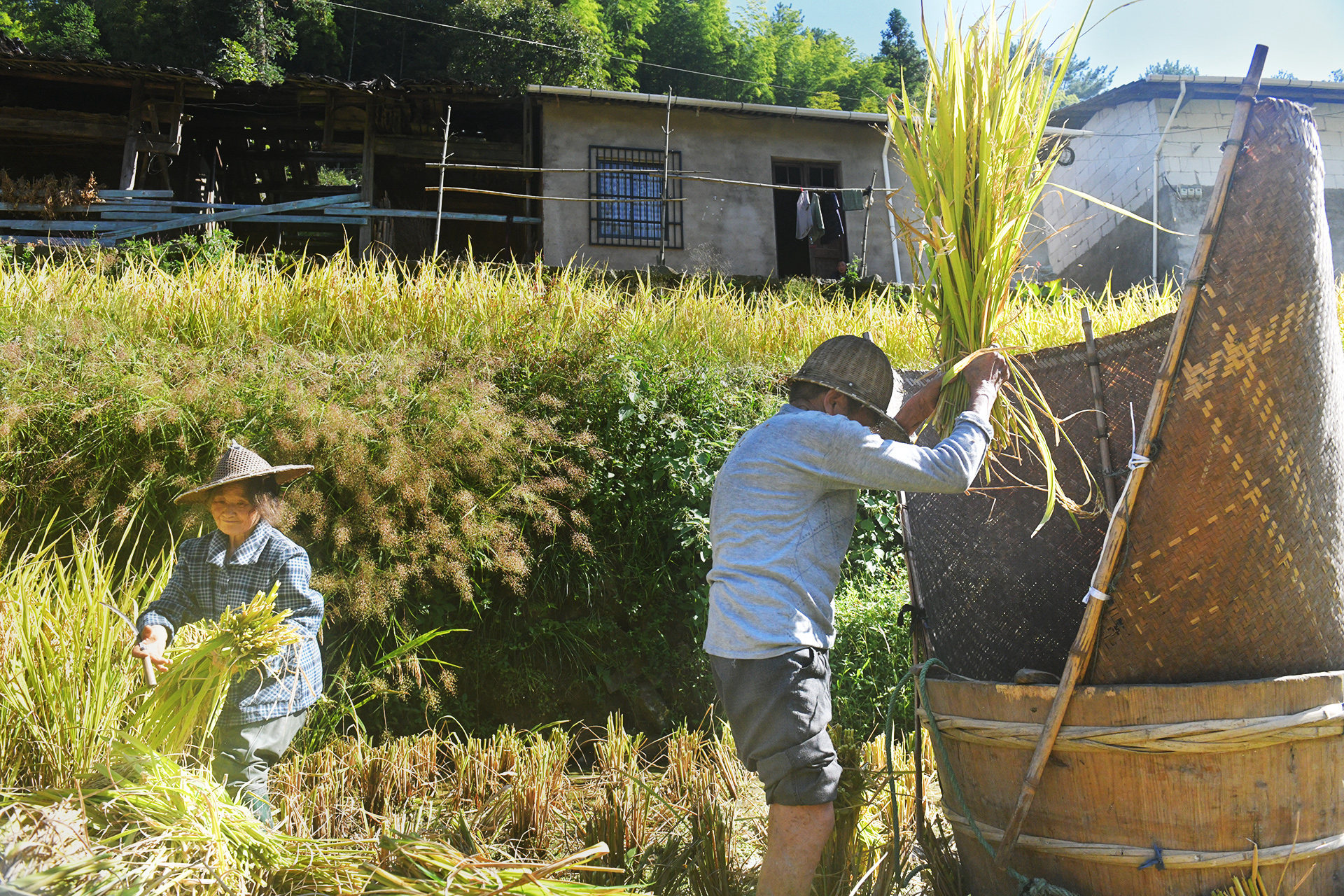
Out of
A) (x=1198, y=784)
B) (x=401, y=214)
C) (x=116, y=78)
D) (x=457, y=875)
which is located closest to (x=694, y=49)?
(x=401, y=214)

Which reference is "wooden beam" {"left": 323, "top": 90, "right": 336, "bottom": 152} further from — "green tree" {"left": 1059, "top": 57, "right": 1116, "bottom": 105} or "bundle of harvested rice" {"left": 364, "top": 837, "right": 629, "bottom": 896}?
"green tree" {"left": 1059, "top": 57, "right": 1116, "bottom": 105}

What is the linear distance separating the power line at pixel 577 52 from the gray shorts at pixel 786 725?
1390 centimetres

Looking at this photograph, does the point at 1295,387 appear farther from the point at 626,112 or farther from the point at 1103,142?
the point at 1103,142

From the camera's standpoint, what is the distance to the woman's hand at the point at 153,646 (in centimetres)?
204

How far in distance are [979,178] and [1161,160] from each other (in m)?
12.2

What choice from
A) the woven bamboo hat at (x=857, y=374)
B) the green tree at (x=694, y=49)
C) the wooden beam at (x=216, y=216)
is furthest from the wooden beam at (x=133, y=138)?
the woven bamboo hat at (x=857, y=374)

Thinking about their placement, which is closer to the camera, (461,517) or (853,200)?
(461,517)

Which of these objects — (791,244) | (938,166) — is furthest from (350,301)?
(791,244)

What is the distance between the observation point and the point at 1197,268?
1933 millimetres

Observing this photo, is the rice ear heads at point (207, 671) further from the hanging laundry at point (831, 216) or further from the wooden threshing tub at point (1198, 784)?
the hanging laundry at point (831, 216)

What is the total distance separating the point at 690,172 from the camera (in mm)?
11945

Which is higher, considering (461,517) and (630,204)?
(630,204)

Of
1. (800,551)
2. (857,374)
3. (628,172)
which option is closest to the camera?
(800,551)

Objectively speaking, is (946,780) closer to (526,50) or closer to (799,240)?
(799,240)
